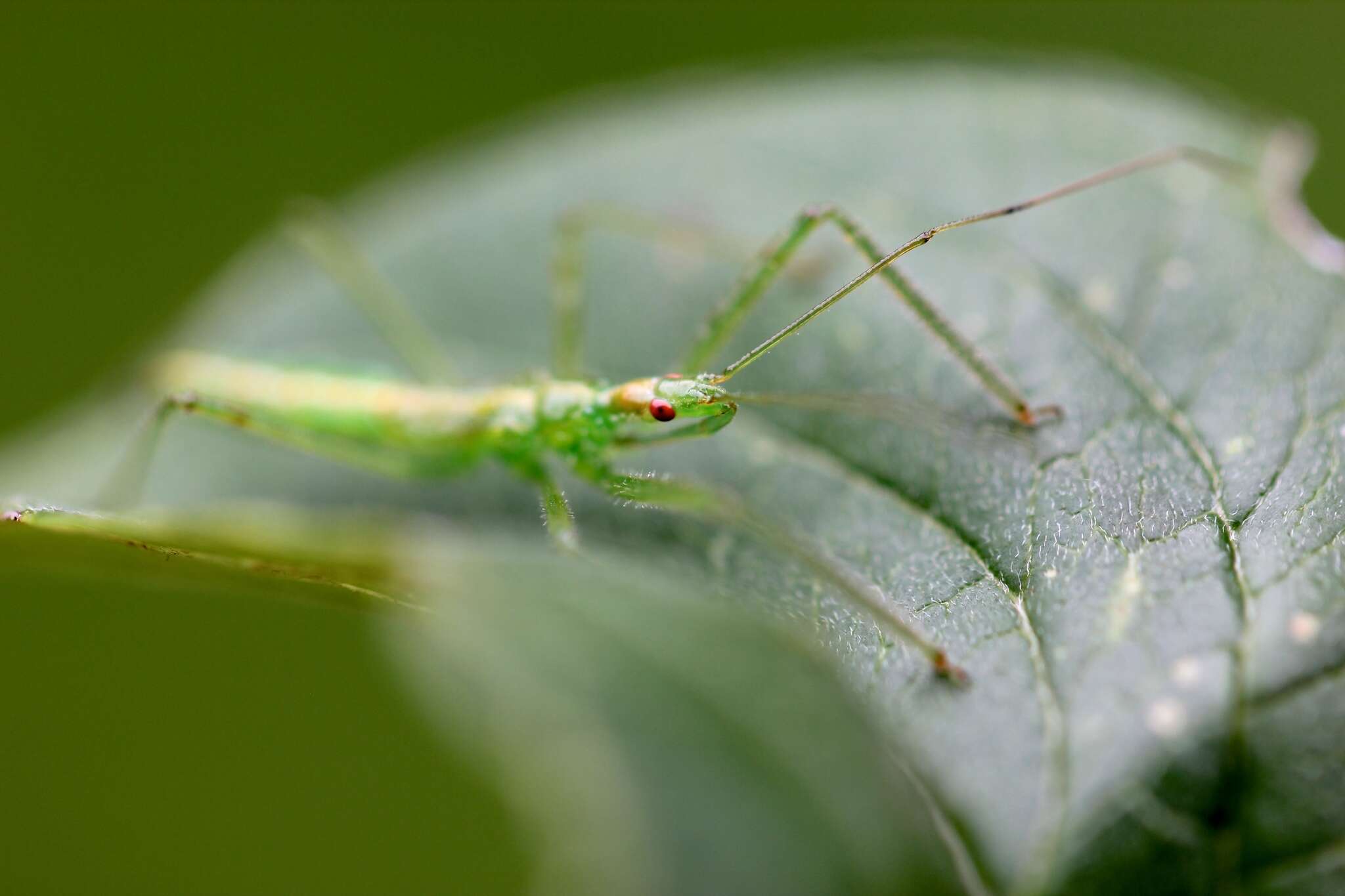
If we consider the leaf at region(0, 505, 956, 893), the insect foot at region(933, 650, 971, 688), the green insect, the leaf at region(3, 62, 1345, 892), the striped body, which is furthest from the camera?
the striped body

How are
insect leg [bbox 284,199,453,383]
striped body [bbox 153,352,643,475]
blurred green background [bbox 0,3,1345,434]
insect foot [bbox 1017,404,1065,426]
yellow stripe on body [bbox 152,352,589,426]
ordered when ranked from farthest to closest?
1. blurred green background [bbox 0,3,1345,434]
2. insect leg [bbox 284,199,453,383]
3. yellow stripe on body [bbox 152,352,589,426]
4. striped body [bbox 153,352,643,475]
5. insect foot [bbox 1017,404,1065,426]

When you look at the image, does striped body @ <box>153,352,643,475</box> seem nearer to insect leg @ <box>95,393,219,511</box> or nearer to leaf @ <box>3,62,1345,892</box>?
insect leg @ <box>95,393,219,511</box>

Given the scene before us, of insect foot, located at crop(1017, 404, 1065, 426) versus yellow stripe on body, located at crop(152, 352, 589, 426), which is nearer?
insect foot, located at crop(1017, 404, 1065, 426)

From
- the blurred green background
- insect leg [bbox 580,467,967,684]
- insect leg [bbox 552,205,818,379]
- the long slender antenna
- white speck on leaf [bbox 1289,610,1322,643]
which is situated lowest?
white speck on leaf [bbox 1289,610,1322,643]

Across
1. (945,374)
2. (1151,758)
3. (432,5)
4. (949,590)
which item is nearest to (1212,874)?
(1151,758)

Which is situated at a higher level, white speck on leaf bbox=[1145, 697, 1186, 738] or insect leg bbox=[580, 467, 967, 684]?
insect leg bbox=[580, 467, 967, 684]

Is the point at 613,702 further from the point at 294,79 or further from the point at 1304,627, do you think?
the point at 294,79

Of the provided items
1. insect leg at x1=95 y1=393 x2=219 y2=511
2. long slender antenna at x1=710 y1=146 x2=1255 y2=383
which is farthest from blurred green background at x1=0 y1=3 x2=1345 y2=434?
long slender antenna at x1=710 y1=146 x2=1255 y2=383

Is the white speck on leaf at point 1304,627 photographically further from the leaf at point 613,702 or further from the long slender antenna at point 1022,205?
the long slender antenna at point 1022,205
